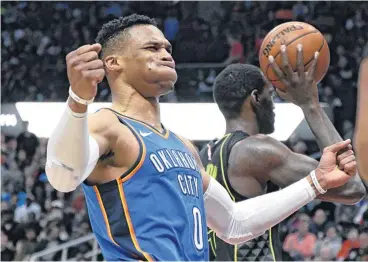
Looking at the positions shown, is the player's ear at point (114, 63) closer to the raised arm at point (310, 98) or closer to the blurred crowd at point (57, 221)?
the raised arm at point (310, 98)

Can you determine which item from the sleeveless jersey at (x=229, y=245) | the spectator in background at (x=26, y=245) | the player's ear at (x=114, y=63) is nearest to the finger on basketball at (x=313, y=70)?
the sleeveless jersey at (x=229, y=245)

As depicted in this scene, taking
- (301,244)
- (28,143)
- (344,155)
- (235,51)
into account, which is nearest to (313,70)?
(344,155)

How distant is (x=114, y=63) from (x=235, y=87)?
1.63m

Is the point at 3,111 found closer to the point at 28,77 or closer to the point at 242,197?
the point at 28,77

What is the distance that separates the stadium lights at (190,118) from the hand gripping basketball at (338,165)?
11.0m

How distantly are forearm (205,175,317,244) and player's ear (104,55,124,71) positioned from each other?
26.0 inches

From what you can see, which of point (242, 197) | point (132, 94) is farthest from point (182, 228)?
point (242, 197)

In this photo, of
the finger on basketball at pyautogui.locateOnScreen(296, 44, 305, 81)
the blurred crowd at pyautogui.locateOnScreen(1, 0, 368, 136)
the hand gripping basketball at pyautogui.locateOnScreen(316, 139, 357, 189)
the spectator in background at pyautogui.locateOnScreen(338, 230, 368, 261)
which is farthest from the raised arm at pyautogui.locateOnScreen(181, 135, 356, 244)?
the blurred crowd at pyautogui.locateOnScreen(1, 0, 368, 136)

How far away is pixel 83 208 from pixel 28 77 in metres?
3.28

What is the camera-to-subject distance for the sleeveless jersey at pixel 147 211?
116 inches

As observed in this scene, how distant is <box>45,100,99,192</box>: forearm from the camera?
259cm

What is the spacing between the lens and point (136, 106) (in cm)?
325

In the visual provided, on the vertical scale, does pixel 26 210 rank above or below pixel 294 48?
below

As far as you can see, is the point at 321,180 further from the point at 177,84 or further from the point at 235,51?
the point at 235,51
